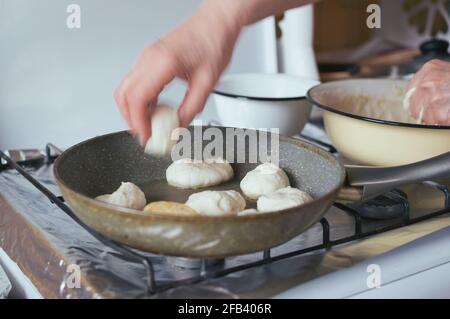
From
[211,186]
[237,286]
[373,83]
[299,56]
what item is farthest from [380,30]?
[237,286]

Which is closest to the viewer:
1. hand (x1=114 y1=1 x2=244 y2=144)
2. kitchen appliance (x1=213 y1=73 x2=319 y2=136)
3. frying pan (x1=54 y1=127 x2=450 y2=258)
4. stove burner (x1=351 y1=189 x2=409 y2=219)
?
frying pan (x1=54 y1=127 x2=450 y2=258)

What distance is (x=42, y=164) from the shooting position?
2.85 feet

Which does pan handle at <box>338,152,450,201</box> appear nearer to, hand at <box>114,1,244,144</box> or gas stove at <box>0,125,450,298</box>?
gas stove at <box>0,125,450,298</box>

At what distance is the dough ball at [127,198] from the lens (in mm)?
614

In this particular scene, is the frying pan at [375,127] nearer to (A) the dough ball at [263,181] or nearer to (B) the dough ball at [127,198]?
(A) the dough ball at [263,181]

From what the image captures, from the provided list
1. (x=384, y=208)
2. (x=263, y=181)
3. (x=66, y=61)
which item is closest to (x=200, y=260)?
(x=263, y=181)

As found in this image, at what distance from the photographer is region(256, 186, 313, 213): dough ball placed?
1.97 feet

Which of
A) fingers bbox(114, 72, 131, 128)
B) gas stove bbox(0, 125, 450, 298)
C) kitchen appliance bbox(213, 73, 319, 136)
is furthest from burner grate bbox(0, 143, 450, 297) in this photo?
kitchen appliance bbox(213, 73, 319, 136)

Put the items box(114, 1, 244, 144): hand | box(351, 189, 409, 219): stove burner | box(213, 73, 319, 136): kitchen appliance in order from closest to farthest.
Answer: box(114, 1, 244, 144): hand, box(351, 189, 409, 219): stove burner, box(213, 73, 319, 136): kitchen appliance

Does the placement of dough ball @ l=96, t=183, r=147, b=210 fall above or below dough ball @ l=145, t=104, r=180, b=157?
below

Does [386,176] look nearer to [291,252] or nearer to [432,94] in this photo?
[291,252]

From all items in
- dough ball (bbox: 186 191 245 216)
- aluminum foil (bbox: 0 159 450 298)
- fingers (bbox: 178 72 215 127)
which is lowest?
aluminum foil (bbox: 0 159 450 298)

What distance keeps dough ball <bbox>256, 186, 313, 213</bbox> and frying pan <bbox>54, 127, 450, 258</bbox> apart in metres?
0.03

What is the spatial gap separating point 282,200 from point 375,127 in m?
0.23
